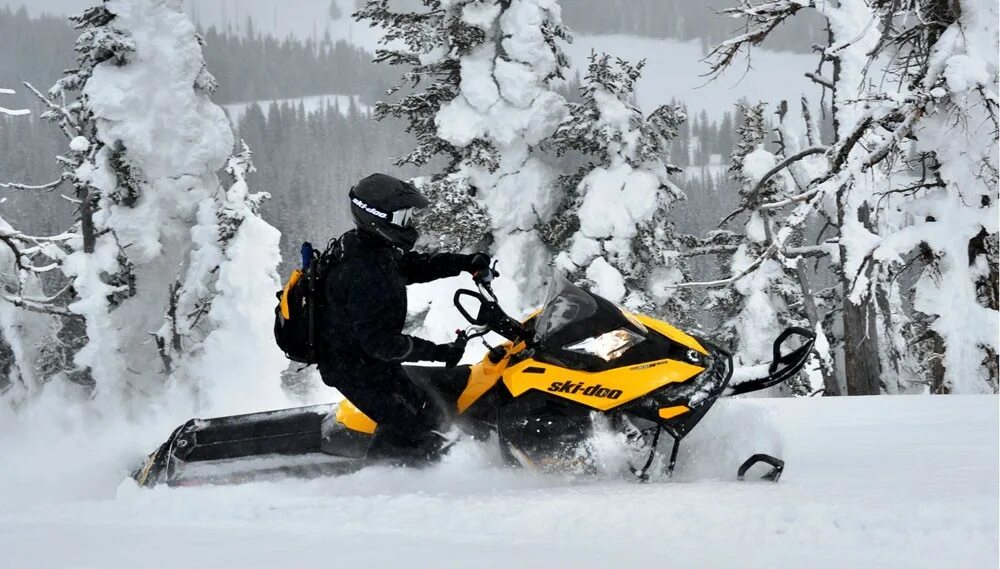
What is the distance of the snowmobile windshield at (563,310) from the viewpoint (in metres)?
4.70

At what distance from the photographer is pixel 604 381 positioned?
4449mm

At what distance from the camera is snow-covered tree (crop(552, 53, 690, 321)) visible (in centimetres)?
1741

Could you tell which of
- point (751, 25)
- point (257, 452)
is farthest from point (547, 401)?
point (751, 25)

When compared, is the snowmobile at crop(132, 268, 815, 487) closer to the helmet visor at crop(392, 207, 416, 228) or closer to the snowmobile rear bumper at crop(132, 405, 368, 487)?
the snowmobile rear bumper at crop(132, 405, 368, 487)

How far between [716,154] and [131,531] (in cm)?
12819

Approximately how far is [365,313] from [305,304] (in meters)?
0.47

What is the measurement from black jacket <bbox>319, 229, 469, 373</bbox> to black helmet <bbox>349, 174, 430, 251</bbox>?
9 centimetres

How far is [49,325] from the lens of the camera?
1952 centimetres

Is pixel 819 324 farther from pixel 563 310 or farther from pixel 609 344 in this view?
pixel 609 344

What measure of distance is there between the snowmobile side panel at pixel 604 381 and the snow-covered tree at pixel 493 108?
12333 millimetres

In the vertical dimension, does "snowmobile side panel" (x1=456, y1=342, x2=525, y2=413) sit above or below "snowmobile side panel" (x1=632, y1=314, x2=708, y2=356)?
below

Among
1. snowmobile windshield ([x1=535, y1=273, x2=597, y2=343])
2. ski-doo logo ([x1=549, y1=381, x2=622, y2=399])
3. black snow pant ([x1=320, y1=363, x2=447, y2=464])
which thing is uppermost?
snowmobile windshield ([x1=535, y1=273, x2=597, y2=343])

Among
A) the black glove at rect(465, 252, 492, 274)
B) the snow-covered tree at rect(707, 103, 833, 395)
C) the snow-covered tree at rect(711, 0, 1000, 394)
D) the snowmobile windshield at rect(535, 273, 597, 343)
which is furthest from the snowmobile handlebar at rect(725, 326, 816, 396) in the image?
the snow-covered tree at rect(707, 103, 833, 395)

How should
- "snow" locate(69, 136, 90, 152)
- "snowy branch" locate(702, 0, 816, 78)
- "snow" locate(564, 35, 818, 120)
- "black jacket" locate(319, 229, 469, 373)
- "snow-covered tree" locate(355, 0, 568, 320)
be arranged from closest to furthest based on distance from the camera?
"black jacket" locate(319, 229, 469, 373)
"snowy branch" locate(702, 0, 816, 78)
"snow" locate(564, 35, 818, 120)
"snow-covered tree" locate(355, 0, 568, 320)
"snow" locate(69, 136, 90, 152)
